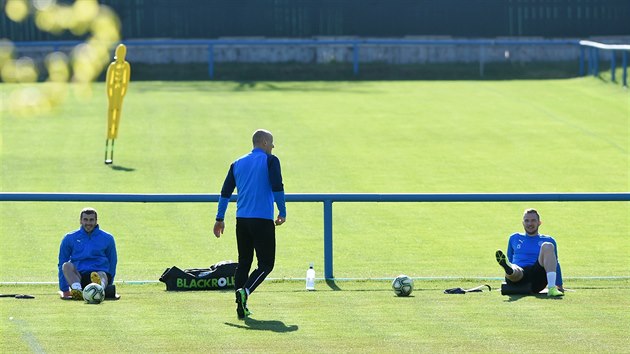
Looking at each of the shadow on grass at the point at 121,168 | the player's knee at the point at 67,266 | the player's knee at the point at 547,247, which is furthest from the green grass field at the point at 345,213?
the player's knee at the point at 547,247

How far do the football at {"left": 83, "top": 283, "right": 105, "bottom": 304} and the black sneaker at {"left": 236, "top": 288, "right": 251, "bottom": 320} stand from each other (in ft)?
5.09

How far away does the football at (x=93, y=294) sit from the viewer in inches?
466

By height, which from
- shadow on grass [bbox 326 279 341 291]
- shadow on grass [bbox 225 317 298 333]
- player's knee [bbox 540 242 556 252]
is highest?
player's knee [bbox 540 242 556 252]

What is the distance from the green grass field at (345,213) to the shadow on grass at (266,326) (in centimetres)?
6

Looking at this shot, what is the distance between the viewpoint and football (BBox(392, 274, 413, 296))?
12375mm

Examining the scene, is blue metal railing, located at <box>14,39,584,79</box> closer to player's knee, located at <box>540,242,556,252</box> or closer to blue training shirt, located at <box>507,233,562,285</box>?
blue training shirt, located at <box>507,233,562,285</box>

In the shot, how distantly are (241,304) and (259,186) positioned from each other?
3.34 feet

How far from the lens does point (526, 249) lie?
12.6 metres

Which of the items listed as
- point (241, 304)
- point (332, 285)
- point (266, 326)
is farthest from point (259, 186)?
point (332, 285)

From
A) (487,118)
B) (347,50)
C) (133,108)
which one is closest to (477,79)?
(347,50)

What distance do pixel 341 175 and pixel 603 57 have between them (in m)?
15.4

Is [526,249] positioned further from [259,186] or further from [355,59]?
[355,59]

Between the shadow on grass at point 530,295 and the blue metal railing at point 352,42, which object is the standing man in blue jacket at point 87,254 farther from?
the blue metal railing at point 352,42

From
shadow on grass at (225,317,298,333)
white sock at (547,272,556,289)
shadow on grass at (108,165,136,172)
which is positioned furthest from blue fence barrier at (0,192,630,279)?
shadow on grass at (108,165,136,172)
